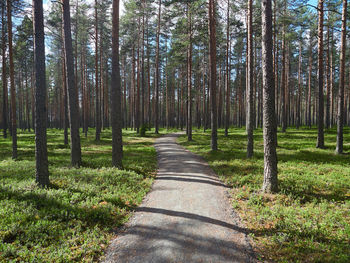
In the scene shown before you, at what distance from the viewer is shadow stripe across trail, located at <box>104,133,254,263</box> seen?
131 inches

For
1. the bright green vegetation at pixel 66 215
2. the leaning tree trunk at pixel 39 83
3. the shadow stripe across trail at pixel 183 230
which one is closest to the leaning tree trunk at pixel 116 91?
the bright green vegetation at pixel 66 215

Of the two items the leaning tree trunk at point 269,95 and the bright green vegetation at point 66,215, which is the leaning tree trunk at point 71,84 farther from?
the leaning tree trunk at point 269,95

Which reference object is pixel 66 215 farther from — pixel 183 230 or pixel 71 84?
pixel 71 84

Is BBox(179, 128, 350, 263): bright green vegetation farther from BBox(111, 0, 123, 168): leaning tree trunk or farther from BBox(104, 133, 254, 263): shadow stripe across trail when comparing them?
BBox(111, 0, 123, 168): leaning tree trunk

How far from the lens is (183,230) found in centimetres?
407

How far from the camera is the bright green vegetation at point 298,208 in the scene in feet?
11.5

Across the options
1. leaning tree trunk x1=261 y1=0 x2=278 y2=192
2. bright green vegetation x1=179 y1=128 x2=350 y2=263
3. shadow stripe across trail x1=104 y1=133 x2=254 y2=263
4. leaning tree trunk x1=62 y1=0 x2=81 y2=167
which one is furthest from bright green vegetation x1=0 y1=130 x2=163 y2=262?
leaning tree trunk x1=261 y1=0 x2=278 y2=192

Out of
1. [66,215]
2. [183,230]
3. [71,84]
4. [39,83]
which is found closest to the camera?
[183,230]

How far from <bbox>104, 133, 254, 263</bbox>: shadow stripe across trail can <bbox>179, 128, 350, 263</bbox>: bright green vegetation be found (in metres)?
0.46

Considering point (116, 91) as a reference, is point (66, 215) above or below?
below

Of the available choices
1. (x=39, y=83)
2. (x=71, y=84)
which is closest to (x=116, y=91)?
(x=71, y=84)

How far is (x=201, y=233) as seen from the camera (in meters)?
3.97

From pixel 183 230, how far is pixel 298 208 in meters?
3.29

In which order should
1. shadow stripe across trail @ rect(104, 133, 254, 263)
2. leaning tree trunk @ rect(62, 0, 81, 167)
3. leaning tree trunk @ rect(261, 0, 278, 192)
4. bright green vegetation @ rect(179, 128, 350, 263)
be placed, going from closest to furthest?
shadow stripe across trail @ rect(104, 133, 254, 263) → bright green vegetation @ rect(179, 128, 350, 263) → leaning tree trunk @ rect(261, 0, 278, 192) → leaning tree trunk @ rect(62, 0, 81, 167)
